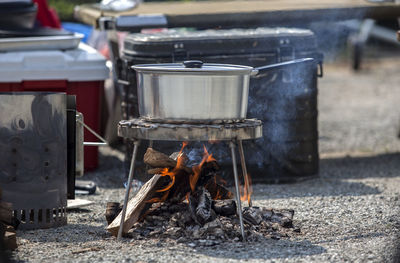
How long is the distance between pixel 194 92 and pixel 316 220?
131 cm

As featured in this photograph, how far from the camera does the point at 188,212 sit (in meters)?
3.91

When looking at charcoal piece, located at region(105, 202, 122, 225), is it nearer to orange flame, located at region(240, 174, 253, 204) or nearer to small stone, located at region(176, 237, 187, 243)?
small stone, located at region(176, 237, 187, 243)

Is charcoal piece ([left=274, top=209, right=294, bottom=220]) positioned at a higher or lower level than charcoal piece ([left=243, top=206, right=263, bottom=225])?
lower

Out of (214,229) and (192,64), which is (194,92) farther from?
(214,229)

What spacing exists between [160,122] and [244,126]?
0.44m

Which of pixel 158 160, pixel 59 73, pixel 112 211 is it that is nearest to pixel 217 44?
pixel 59 73

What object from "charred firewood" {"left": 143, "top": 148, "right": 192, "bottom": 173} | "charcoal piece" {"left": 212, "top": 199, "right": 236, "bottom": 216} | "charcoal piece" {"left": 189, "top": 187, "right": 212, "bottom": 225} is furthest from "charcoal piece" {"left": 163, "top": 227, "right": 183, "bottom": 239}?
"charred firewood" {"left": 143, "top": 148, "right": 192, "bottom": 173}

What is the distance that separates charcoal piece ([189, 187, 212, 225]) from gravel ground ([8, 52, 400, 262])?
0.20m

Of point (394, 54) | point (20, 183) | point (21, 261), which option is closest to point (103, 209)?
point (20, 183)

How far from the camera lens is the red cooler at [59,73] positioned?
579 centimetres

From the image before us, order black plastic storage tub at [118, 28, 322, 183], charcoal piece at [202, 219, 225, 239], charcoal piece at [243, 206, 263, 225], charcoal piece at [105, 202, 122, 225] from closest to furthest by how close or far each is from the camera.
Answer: charcoal piece at [202, 219, 225, 239]
charcoal piece at [243, 206, 263, 225]
charcoal piece at [105, 202, 122, 225]
black plastic storage tub at [118, 28, 322, 183]

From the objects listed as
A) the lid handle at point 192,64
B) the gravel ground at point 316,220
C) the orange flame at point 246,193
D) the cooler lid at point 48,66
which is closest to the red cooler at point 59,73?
the cooler lid at point 48,66

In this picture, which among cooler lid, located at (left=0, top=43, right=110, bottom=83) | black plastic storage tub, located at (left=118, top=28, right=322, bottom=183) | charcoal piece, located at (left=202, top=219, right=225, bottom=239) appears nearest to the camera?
charcoal piece, located at (left=202, top=219, right=225, bottom=239)

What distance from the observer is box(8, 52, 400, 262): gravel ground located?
3.53 metres
